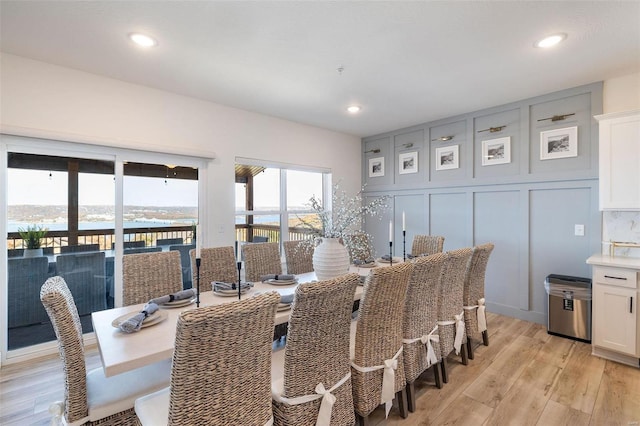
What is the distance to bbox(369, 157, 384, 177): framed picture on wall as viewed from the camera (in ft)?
17.4

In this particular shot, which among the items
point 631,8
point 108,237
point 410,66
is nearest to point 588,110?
point 631,8

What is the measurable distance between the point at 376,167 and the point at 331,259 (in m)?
3.26

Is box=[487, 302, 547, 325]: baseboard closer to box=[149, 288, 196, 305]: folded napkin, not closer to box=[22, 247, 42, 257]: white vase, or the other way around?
box=[149, 288, 196, 305]: folded napkin

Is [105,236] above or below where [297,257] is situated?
above

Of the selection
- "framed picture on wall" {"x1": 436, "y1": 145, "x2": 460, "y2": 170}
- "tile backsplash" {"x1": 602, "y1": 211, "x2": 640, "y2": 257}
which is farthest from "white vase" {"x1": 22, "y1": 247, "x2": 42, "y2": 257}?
"tile backsplash" {"x1": 602, "y1": 211, "x2": 640, "y2": 257}

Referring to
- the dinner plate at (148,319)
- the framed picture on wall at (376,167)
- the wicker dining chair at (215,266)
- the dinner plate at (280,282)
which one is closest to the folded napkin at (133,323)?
the dinner plate at (148,319)

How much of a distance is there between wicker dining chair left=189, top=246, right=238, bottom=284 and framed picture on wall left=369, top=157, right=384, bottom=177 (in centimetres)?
332

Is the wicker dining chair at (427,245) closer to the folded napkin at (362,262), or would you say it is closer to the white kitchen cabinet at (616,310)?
the folded napkin at (362,262)

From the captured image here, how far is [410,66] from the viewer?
278cm

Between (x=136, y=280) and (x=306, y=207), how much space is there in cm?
303

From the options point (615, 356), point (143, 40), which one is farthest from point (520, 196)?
point (143, 40)

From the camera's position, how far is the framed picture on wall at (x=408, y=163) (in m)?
4.80

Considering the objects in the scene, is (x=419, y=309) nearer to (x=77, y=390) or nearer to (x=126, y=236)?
(x=77, y=390)

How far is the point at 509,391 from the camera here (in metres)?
2.26
